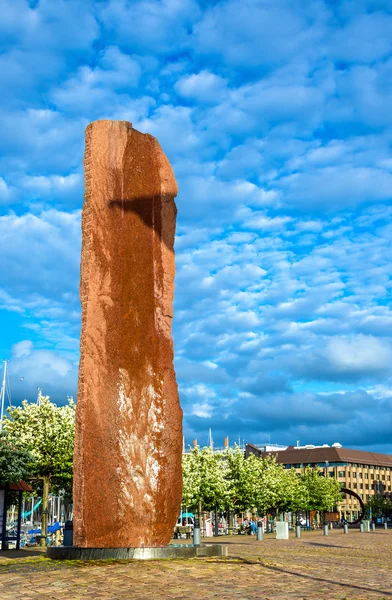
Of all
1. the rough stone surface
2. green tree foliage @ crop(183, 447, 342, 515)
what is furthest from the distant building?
the rough stone surface

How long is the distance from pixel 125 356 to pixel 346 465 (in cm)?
16394

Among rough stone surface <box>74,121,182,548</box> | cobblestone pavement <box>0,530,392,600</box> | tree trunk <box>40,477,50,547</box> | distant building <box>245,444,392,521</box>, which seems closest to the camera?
cobblestone pavement <box>0,530,392,600</box>

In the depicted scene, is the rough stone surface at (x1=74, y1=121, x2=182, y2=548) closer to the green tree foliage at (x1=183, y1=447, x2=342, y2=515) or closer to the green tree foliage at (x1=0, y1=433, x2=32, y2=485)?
the green tree foliage at (x1=0, y1=433, x2=32, y2=485)

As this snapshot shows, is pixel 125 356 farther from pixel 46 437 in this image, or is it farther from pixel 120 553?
pixel 46 437

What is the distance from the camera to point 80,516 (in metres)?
14.9

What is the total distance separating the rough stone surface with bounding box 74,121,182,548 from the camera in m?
15.3

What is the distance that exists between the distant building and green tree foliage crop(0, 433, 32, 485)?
139990 millimetres

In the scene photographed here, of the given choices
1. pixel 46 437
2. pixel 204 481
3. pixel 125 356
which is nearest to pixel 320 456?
pixel 204 481

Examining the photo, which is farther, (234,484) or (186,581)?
(234,484)

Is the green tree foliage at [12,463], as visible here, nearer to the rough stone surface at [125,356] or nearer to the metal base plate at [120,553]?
the metal base plate at [120,553]

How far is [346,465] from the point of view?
560 feet

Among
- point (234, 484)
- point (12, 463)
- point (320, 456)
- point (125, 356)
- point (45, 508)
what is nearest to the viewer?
point (125, 356)

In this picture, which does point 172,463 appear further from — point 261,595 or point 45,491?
point 45,491

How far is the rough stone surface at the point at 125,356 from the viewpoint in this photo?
15328 mm
